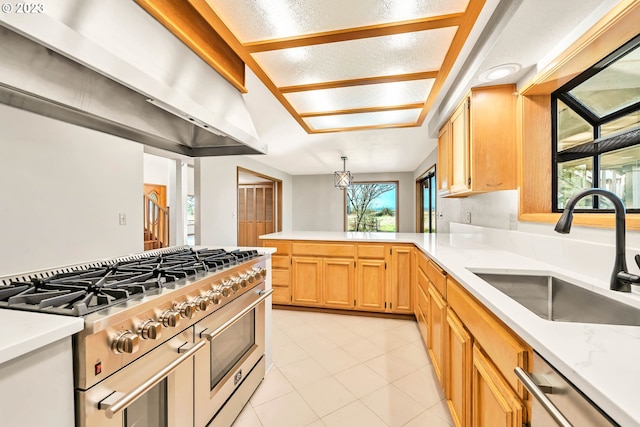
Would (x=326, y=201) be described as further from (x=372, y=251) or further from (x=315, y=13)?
(x=315, y=13)

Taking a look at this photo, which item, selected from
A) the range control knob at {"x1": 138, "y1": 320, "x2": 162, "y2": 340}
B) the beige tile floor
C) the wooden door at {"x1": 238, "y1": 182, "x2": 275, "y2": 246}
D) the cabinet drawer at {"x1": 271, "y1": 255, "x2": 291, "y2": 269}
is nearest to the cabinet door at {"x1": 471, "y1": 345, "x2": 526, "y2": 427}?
the beige tile floor

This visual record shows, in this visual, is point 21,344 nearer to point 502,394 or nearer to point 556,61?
point 502,394

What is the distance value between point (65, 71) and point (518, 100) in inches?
97.4

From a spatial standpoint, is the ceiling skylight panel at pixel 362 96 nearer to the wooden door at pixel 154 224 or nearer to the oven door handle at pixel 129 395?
the oven door handle at pixel 129 395

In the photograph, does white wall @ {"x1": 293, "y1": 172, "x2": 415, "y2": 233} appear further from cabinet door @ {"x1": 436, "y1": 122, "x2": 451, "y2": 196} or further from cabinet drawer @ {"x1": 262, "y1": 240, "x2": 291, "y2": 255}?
cabinet drawer @ {"x1": 262, "y1": 240, "x2": 291, "y2": 255}

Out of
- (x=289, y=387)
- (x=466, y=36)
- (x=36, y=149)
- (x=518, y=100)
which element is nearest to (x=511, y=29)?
(x=466, y=36)

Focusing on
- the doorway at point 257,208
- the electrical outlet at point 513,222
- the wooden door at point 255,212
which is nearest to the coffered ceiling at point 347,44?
Answer: the electrical outlet at point 513,222

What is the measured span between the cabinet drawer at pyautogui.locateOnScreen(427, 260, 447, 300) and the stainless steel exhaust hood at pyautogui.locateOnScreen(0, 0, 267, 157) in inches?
57.7

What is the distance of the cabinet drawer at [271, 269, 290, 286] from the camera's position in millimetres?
3320

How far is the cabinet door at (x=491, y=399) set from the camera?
81cm

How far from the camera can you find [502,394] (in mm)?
882

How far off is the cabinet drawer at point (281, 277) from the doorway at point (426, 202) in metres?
2.94

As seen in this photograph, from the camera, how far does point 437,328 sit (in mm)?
1850

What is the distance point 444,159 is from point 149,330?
2743 millimetres
